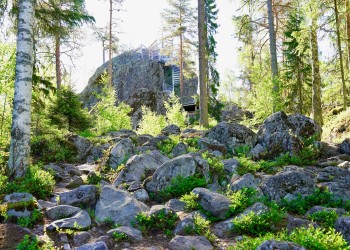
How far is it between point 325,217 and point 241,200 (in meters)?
1.44

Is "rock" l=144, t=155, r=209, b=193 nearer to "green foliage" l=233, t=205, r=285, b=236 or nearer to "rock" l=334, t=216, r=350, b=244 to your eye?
"green foliage" l=233, t=205, r=285, b=236

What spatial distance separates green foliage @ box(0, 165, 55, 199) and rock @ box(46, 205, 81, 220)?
1186 mm

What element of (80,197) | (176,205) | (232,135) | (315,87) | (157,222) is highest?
(315,87)

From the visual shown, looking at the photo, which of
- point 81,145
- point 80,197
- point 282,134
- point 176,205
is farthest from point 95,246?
point 81,145

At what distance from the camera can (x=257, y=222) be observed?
5156 millimetres

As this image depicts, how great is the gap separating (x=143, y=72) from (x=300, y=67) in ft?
57.7

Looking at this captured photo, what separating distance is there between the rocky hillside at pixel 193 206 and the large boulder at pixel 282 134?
0.09 m

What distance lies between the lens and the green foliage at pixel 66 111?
14969 millimetres

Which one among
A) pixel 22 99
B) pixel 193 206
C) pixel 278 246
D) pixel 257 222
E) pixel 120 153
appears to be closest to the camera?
pixel 278 246

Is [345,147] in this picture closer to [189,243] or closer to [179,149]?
[179,149]

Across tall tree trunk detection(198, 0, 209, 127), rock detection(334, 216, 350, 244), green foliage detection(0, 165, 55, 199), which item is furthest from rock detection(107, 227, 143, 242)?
tall tree trunk detection(198, 0, 209, 127)

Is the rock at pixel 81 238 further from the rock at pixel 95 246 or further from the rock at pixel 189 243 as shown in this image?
the rock at pixel 189 243

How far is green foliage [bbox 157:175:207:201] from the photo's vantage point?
6.78 metres

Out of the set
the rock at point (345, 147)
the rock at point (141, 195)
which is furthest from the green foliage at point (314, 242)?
the rock at point (345, 147)
